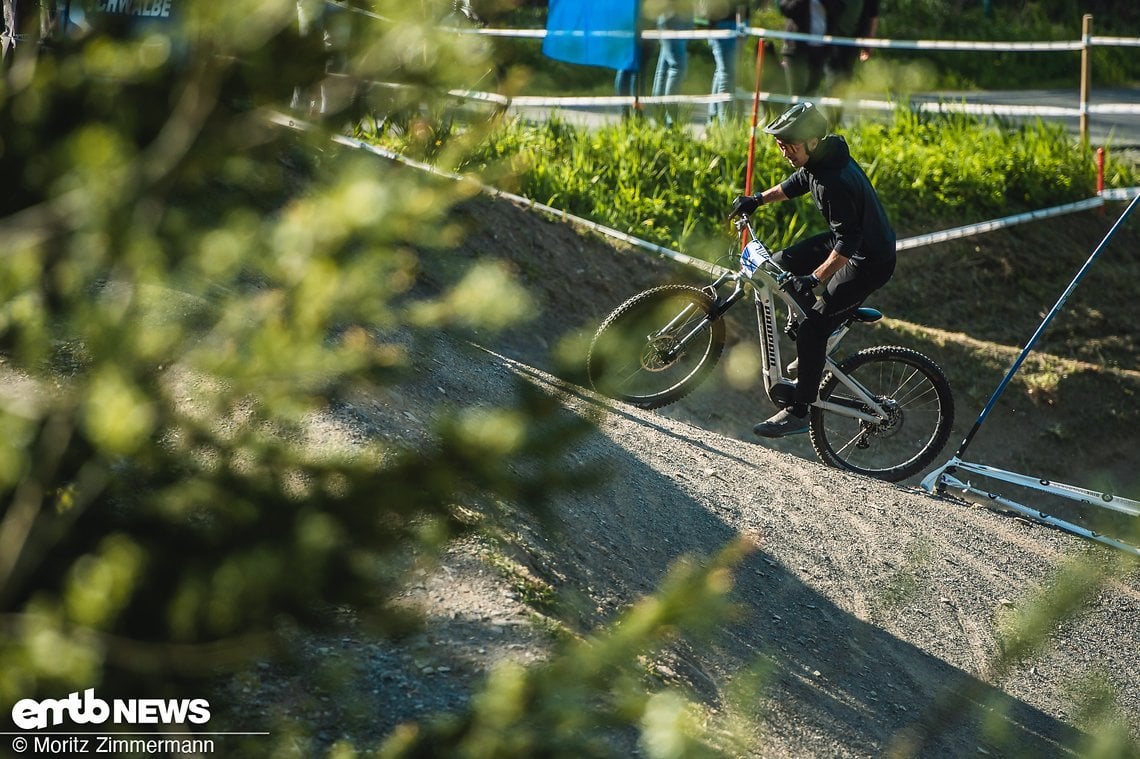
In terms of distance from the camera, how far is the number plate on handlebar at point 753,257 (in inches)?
261

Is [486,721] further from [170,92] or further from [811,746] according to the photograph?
[811,746]

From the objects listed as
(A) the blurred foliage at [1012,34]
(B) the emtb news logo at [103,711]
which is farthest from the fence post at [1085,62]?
(B) the emtb news logo at [103,711]

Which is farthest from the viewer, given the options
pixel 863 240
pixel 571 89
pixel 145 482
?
pixel 571 89

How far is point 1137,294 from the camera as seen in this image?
11.0 metres

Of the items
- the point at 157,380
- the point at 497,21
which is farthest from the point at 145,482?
the point at 497,21

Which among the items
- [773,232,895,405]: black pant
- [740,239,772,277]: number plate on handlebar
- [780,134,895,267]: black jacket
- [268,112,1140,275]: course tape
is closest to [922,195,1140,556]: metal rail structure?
[268,112,1140,275]: course tape

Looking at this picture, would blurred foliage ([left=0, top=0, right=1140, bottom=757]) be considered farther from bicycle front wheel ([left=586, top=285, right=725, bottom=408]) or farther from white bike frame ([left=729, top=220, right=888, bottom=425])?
white bike frame ([left=729, top=220, right=888, bottom=425])

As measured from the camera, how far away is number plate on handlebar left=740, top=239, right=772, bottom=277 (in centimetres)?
662

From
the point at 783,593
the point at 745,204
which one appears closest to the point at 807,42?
the point at 745,204

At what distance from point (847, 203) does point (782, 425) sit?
1.28 m

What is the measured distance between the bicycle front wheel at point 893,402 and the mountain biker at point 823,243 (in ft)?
0.91

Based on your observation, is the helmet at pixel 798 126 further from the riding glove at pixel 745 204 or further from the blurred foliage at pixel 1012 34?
the blurred foliage at pixel 1012 34

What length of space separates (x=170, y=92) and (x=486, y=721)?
3.22 ft

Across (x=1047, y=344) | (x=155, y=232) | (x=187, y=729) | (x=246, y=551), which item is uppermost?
(x=155, y=232)
